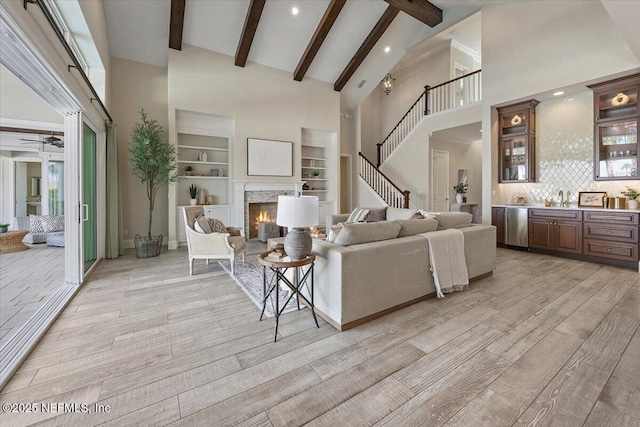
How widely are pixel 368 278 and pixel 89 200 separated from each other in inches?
173

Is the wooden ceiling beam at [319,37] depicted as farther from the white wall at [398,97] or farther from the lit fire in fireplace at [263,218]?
the lit fire in fireplace at [263,218]

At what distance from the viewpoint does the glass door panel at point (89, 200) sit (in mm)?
3816

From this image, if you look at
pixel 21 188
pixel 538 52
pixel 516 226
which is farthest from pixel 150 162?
pixel 538 52

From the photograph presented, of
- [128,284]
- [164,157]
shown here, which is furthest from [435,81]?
[128,284]

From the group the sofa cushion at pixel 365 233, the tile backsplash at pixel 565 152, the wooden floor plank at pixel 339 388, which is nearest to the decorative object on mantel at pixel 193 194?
the sofa cushion at pixel 365 233

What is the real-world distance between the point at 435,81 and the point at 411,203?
4078mm

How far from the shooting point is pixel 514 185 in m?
5.86

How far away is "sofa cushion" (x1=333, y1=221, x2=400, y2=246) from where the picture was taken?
2.54 metres

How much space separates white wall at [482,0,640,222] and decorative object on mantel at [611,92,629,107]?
413mm

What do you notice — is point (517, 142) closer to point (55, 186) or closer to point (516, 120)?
point (516, 120)

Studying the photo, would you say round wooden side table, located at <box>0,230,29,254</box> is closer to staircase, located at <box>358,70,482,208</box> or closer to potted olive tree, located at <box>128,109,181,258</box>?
potted olive tree, located at <box>128,109,181,258</box>

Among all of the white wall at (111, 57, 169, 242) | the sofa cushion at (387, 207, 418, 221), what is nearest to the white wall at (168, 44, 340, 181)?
the white wall at (111, 57, 169, 242)

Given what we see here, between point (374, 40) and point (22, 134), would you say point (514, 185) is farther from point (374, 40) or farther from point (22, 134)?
point (22, 134)

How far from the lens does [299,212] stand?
228cm
